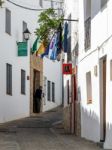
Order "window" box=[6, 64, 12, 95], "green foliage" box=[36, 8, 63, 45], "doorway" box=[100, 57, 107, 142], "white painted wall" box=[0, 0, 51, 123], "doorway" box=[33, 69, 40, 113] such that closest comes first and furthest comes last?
"doorway" box=[100, 57, 107, 142] → "green foliage" box=[36, 8, 63, 45] → "white painted wall" box=[0, 0, 51, 123] → "window" box=[6, 64, 12, 95] → "doorway" box=[33, 69, 40, 113]

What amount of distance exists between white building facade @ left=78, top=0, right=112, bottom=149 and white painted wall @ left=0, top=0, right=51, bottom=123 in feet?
24.6

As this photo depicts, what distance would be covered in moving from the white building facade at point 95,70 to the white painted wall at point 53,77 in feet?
62.1

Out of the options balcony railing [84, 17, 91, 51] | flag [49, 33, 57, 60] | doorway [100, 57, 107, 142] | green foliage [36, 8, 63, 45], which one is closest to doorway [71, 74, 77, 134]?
flag [49, 33, 57, 60]

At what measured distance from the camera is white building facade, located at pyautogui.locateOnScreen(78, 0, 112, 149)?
16244 mm

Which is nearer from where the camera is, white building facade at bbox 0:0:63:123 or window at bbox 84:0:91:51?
window at bbox 84:0:91:51

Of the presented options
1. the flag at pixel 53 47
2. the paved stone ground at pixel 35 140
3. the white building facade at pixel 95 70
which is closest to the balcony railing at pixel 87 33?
the white building facade at pixel 95 70

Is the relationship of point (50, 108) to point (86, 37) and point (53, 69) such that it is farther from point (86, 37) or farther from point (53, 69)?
point (86, 37)

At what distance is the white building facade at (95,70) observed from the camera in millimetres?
16244

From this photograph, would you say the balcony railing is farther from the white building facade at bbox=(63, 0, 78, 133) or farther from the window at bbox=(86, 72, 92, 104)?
the white building facade at bbox=(63, 0, 78, 133)

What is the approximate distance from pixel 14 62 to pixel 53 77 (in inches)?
508

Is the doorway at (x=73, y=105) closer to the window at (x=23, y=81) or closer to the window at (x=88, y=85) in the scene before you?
the window at (x=88, y=85)

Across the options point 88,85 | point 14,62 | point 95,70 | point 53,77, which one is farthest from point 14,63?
point 95,70

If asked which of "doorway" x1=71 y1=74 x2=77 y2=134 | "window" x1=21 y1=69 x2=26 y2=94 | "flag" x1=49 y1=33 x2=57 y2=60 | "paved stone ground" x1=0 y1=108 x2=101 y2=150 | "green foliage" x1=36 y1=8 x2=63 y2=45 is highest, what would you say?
"green foliage" x1=36 y1=8 x2=63 y2=45

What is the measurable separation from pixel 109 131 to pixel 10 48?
1511 cm
